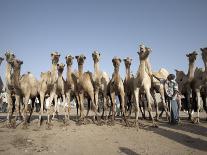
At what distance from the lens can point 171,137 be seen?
11.2 meters

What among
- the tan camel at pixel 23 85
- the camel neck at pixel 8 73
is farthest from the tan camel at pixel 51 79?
the camel neck at pixel 8 73

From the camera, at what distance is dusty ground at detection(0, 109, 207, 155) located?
959 cm

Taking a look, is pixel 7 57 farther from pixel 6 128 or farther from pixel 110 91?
pixel 110 91

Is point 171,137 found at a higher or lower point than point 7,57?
lower

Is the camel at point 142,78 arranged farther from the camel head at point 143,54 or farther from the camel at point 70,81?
the camel at point 70,81

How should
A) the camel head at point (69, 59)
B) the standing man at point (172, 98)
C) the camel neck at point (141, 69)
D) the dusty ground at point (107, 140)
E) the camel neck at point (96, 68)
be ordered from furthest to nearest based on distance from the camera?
the camel head at point (69, 59) → the camel neck at point (96, 68) → the camel neck at point (141, 69) → the standing man at point (172, 98) → the dusty ground at point (107, 140)

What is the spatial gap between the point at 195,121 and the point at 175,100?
137 centimetres

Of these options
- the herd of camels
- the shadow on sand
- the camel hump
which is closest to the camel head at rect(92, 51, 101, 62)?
the herd of camels

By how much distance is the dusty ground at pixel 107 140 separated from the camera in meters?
9.59

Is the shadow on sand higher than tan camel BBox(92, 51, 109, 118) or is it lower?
Answer: lower

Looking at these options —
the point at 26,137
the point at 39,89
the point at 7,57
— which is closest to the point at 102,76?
the point at 39,89

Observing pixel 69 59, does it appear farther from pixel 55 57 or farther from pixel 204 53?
pixel 204 53

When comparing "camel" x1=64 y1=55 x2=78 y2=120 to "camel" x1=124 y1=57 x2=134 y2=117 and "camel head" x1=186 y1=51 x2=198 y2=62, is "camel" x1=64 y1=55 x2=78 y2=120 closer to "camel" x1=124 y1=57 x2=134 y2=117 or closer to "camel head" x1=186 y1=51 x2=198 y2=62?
"camel" x1=124 y1=57 x2=134 y2=117

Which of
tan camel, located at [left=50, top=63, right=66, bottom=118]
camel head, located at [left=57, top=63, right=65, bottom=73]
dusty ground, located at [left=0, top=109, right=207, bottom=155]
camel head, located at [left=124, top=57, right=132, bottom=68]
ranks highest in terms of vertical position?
camel head, located at [left=124, top=57, right=132, bottom=68]
